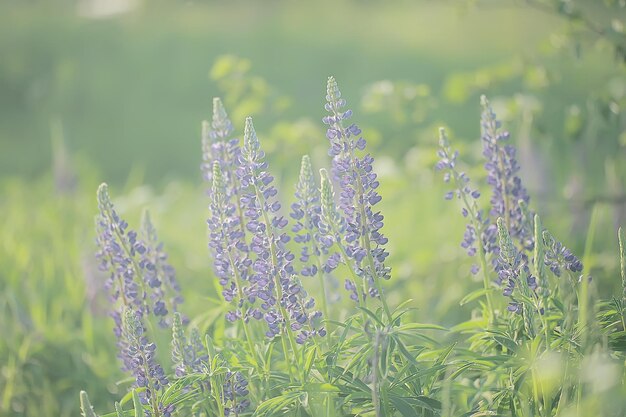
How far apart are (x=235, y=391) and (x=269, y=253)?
1.55 feet

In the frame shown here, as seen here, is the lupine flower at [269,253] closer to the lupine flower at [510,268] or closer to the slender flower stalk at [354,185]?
the slender flower stalk at [354,185]

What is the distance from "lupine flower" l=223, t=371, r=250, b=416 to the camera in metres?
2.51

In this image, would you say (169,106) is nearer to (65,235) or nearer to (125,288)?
(65,235)

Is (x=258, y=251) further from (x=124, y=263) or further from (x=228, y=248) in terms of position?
(x=124, y=263)

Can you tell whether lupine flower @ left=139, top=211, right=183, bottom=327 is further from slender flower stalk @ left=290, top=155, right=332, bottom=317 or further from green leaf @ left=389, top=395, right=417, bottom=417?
green leaf @ left=389, top=395, right=417, bottom=417

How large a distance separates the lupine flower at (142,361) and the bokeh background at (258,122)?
0.98 ft

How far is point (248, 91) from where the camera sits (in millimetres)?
4758

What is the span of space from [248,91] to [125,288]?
228 centimetres

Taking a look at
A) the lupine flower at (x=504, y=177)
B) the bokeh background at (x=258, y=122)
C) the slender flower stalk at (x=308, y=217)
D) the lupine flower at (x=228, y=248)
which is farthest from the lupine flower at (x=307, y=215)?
the bokeh background at (x=258, y=122)

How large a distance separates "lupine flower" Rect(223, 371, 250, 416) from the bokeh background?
18.5 inches

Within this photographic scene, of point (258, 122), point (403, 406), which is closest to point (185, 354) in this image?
point (403, 406)

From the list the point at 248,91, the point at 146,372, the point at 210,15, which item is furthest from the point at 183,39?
the point at 146,372

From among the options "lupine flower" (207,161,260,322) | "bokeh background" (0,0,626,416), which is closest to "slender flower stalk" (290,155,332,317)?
"lupine flower" (207,161,260,322)

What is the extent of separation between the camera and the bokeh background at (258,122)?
429cm
